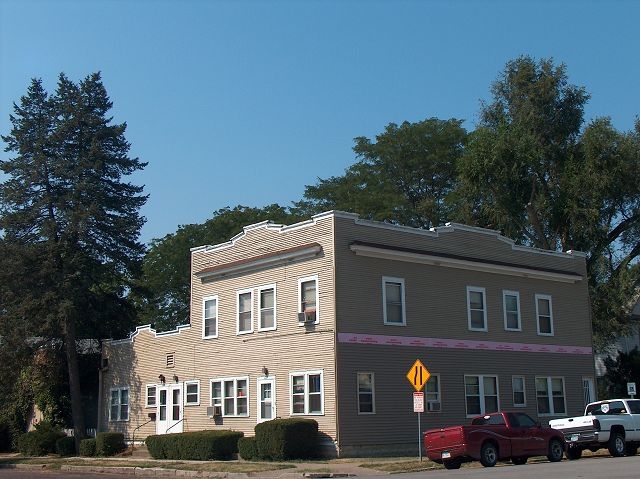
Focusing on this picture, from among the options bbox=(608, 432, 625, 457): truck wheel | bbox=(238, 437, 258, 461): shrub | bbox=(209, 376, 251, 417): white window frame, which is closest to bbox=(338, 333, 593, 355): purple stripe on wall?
bbox=(238, 437, 258, 461): shrub

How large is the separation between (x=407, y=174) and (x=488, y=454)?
4386cm

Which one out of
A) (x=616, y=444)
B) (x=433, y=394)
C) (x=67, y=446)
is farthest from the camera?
(x=67, y=446)

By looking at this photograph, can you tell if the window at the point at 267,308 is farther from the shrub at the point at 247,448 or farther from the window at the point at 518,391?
the window at the point at 518,391

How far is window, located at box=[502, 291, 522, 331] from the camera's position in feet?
120

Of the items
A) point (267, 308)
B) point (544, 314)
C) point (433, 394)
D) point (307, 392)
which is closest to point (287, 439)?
point (307, 392)

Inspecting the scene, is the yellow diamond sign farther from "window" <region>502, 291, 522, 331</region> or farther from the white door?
"window" <region>502, 291, 522, 331</region>

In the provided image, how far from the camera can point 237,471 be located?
84.6ft

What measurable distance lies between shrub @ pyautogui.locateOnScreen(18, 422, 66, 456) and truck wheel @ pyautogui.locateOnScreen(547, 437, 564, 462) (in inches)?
1032

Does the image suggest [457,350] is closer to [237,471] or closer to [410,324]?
[410,324]

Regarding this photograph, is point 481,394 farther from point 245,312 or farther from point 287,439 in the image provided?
point 245,312

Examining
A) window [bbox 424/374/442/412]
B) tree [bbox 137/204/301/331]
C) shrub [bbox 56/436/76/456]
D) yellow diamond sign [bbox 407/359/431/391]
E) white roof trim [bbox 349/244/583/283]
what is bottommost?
shrub [bbox 56/436/76/456]

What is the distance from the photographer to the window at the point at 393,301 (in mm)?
32125

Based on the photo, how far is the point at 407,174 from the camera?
220 ft

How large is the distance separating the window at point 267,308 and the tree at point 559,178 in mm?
22306
